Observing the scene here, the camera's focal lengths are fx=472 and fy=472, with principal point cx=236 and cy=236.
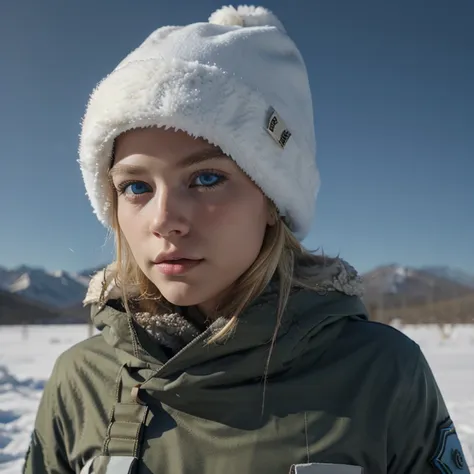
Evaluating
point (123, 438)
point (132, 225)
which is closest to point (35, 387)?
point (123, 438)

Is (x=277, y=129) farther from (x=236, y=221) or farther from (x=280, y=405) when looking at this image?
→ (x=280, y=405)

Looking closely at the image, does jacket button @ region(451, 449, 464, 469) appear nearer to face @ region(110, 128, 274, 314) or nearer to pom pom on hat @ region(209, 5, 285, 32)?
face @ region(110, 128, 274, 314)

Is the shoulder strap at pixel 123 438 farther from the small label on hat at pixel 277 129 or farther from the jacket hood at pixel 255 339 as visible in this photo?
the small label on hat at pixel 277 129

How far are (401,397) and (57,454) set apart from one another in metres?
0.92

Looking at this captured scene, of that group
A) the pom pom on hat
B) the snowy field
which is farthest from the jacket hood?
the snowy field

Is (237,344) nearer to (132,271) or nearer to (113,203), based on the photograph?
(132,271)

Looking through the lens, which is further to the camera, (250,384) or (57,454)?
(57,454)

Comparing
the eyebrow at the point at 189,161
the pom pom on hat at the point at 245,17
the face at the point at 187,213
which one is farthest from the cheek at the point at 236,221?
the pom pom on hat at the point at 245,17

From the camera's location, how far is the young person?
3.53ft

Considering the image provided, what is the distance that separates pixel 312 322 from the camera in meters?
1.14

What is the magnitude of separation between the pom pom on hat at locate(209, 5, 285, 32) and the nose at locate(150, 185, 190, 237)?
62 cm

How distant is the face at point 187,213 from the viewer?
3.53 feet

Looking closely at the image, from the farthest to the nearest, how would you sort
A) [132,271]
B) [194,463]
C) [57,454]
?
1. [132,271]
2. [57,454]
3. [194,463]

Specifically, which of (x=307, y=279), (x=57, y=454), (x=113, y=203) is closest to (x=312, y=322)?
(x=307, y=279)
